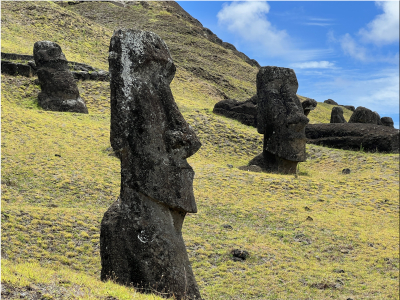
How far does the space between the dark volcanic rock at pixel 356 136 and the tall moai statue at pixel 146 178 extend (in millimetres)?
18436

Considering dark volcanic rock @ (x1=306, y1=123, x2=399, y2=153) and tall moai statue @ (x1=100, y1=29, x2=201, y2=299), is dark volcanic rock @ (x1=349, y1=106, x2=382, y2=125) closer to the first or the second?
dark volcanic rock @ (x1=306, y1=123, x2=399, y2=153)

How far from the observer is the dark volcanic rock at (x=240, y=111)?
1131 inches

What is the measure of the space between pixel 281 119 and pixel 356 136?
7.72 meters

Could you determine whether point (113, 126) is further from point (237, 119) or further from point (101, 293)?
point (237, 119)

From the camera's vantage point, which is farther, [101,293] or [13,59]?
[13,59]

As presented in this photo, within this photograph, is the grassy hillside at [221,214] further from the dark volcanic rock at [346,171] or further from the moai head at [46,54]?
the moai head at [46,54]

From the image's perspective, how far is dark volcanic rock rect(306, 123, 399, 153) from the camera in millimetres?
22828

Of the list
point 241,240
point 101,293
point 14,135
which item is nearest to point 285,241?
point 241,240

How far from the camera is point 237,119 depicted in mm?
29156

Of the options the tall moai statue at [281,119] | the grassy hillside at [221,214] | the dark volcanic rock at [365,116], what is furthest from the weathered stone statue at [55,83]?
the dark volcanic rock at [365,116]

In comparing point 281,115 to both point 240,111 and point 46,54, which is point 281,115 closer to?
point 240,111

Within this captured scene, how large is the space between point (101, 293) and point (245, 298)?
4078 millimetres

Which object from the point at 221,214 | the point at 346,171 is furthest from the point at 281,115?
the point at 221,214

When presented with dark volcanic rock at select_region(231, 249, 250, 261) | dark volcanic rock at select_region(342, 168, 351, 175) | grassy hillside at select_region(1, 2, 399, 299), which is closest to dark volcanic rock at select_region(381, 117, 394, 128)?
grassy hillside at select_region(1, 2, 399, 299)
